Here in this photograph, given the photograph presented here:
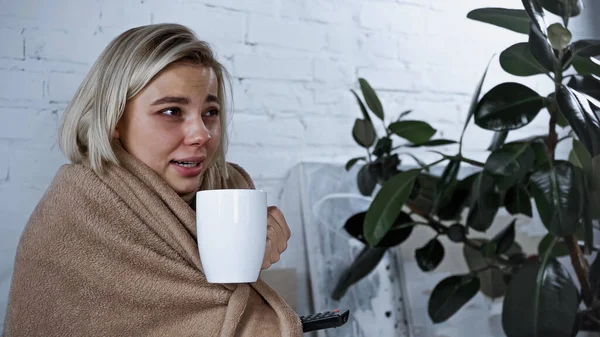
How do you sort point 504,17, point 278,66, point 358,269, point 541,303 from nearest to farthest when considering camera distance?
point 541,303 < point 504,17 < point 358,269 < point 278,66

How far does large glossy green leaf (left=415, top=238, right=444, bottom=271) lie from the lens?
1557 millimetres

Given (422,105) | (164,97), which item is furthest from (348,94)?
(164,97)

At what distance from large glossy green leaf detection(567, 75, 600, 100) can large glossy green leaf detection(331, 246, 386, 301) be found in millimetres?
555

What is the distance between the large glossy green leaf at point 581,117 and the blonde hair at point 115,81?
64cm

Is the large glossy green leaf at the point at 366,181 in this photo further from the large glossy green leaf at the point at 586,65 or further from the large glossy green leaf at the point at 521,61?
the large glossy green leaf at the point at 586,65

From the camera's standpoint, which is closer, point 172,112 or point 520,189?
point 172,112

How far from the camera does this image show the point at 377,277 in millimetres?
1639

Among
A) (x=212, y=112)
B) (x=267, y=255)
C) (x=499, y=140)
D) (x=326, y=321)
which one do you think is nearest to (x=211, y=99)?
(x=212, y=112)

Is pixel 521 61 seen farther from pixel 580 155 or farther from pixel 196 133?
pixel 196 133

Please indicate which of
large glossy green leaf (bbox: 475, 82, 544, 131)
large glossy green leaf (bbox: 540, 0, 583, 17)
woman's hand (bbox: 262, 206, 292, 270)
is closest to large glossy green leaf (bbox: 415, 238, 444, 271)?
large glossy green leaf (bbox: 475, 82, 544, 131)

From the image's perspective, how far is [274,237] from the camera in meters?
0.85

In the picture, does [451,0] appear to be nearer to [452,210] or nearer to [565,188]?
[452,210]

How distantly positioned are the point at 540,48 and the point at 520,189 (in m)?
0.42

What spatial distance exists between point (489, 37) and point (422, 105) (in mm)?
337
